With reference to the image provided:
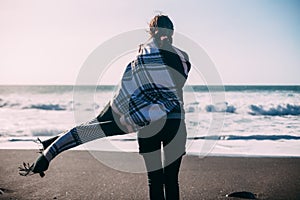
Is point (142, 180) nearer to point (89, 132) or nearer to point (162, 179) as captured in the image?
point (162, 179)

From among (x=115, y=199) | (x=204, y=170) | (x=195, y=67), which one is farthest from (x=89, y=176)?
(x=195, y=67)

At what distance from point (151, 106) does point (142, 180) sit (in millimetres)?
2130

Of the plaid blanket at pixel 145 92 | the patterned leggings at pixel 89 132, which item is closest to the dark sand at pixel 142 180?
the patterned leggings at pixel 89 132

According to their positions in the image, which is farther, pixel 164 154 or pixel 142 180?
pixel 142 180

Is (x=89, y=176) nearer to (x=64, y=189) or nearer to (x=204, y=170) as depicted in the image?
(x=64, y=189)

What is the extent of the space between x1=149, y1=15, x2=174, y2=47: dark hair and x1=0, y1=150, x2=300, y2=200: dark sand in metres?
1.92

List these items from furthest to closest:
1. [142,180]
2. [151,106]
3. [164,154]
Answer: [142,180]
[164,154]
[151,106]

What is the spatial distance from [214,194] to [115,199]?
1069mm

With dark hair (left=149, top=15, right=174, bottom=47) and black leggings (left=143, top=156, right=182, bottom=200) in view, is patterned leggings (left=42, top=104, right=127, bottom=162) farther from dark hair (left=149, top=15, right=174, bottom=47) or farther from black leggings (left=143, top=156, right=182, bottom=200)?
dark hair (left=149, top=15, right=174, bottom=47)

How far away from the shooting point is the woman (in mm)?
2336

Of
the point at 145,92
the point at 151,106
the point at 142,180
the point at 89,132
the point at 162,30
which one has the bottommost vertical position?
the point at 142,180

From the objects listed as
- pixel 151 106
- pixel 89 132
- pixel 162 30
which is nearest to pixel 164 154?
pixel 151 106

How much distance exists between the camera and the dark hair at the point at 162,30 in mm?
2389

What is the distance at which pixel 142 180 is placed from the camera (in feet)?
13.9
